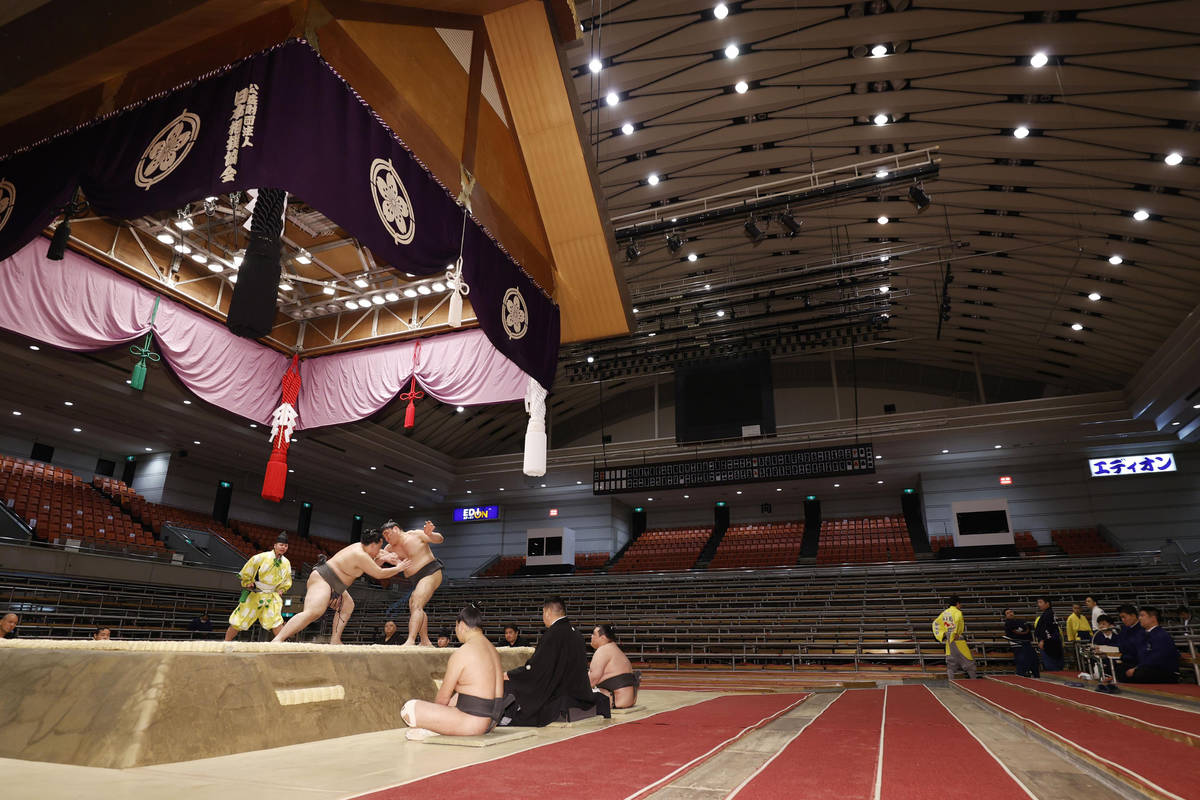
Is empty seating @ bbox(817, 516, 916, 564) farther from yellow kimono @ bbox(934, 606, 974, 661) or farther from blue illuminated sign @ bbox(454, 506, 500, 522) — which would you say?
blue illuminated sign @ bbox(454, 506, 500, 522)

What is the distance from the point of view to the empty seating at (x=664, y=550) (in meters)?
15.5

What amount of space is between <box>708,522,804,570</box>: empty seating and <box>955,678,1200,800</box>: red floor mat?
1125cm

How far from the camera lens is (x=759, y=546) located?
15.6 meters

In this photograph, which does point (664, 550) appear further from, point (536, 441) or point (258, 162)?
point (258, 162)

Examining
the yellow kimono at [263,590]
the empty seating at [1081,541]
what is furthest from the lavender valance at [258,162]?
the empty seating at [1081,541]

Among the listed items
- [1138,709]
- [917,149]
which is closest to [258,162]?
[1138,709]

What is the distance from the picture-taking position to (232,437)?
12398 mm

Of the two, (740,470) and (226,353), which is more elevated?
(740,470)

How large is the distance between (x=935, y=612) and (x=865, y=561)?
4142 millimetres

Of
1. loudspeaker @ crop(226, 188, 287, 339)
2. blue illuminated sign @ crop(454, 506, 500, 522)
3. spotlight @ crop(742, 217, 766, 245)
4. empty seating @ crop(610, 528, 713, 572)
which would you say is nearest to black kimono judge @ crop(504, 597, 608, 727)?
loudspeaker @ crop(226, 188, 287, 339)

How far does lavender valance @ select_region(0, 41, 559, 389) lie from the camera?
2.63 metres

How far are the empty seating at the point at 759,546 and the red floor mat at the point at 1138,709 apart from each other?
33.1ft

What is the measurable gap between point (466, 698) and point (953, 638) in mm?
5840

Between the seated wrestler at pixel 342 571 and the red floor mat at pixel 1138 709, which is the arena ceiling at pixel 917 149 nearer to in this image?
the seated wrestler at pixel 342 571
